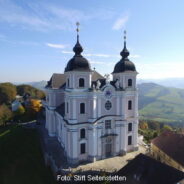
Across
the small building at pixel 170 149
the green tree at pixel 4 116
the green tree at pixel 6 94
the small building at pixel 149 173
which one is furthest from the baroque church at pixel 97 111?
the green tree at pixel 6 94

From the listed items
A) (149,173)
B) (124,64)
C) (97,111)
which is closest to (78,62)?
(97,111)

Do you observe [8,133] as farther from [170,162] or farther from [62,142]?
[170,162]

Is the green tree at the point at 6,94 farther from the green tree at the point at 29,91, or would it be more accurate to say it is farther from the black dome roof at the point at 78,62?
the black dome roof at the point at 78,62

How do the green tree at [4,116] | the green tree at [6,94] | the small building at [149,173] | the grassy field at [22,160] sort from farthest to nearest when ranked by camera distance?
the green tree at [6,94] → the green tree at [4,116] → the grassy field at [22,160] → the small building at [149,173]

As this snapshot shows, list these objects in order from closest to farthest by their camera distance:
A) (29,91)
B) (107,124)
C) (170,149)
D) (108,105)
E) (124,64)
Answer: (170,149) → (108,105) → (107,124) → (124,64) → (29,91)

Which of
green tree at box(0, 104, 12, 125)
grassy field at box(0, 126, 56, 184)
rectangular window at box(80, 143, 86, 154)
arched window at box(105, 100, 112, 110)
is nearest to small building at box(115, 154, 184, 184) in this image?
rectangular window at box(80, 143, 86, 154)

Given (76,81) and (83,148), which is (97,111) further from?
(83,148)

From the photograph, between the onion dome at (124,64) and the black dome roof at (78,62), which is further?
the onion dome at (124,64)
